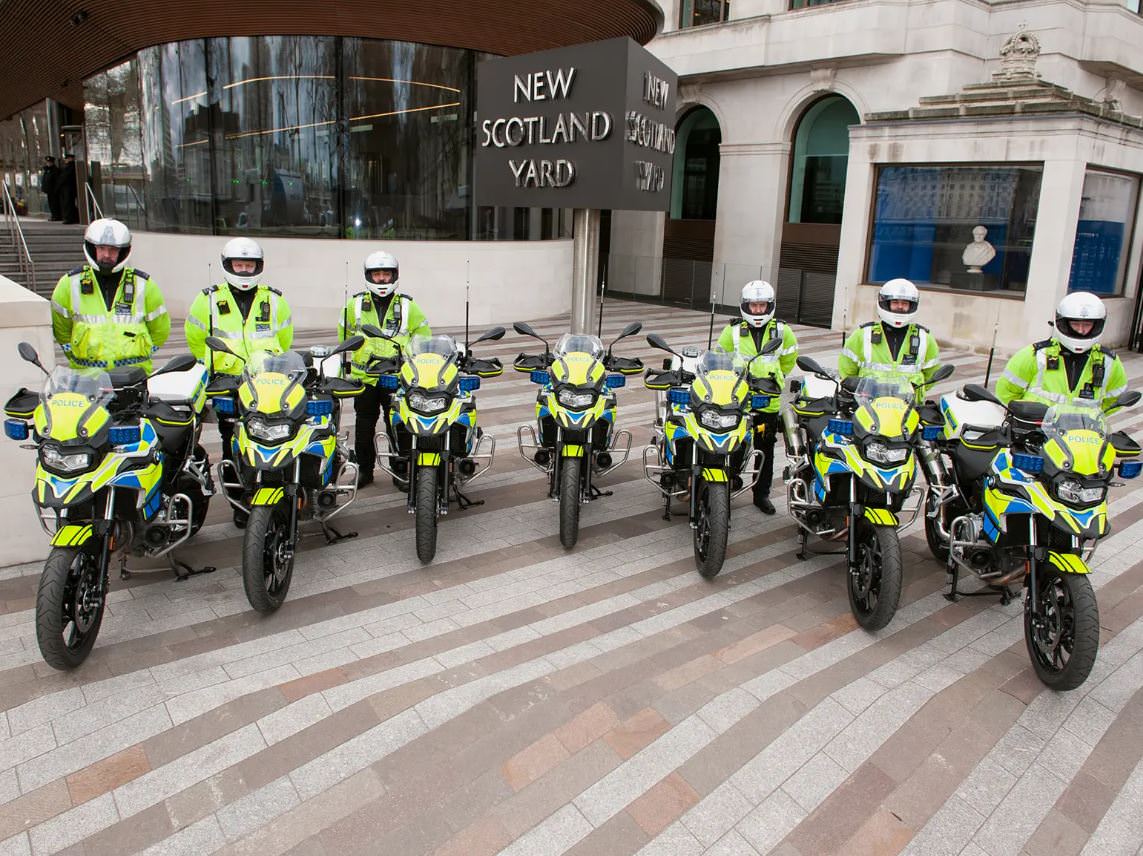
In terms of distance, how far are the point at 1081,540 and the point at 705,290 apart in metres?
18.9

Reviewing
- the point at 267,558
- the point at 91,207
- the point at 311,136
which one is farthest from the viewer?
the point at 91,207

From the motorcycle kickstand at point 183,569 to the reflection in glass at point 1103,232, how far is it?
15.0m

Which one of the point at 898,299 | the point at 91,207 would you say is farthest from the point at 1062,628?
the point at 91,207

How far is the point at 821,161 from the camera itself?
70.4ft

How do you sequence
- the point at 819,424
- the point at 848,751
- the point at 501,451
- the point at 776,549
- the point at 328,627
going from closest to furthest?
the point at 848,751 < the point at 328,627 < the point at 819,424 < the point at 776,549 < the point at 501,451

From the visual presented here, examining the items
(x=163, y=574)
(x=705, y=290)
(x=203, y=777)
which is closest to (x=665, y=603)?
(x=203, y=777)

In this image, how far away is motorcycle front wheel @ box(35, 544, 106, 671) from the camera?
3.89m

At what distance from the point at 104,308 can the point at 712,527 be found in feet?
13.9

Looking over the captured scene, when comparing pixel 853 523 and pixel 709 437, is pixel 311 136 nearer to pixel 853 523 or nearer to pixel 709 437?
pixel 709 437

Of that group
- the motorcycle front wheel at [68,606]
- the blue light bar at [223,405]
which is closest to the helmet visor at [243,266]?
the blue light bar at [223,405]

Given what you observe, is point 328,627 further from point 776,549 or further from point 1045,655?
point 1045,655

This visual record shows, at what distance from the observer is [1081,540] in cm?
432

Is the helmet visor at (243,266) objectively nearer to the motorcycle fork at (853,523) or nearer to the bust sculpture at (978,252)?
the motorcycle fork at (853,523)

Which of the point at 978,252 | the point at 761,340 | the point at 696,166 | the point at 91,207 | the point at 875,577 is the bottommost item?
the point at 875,577
